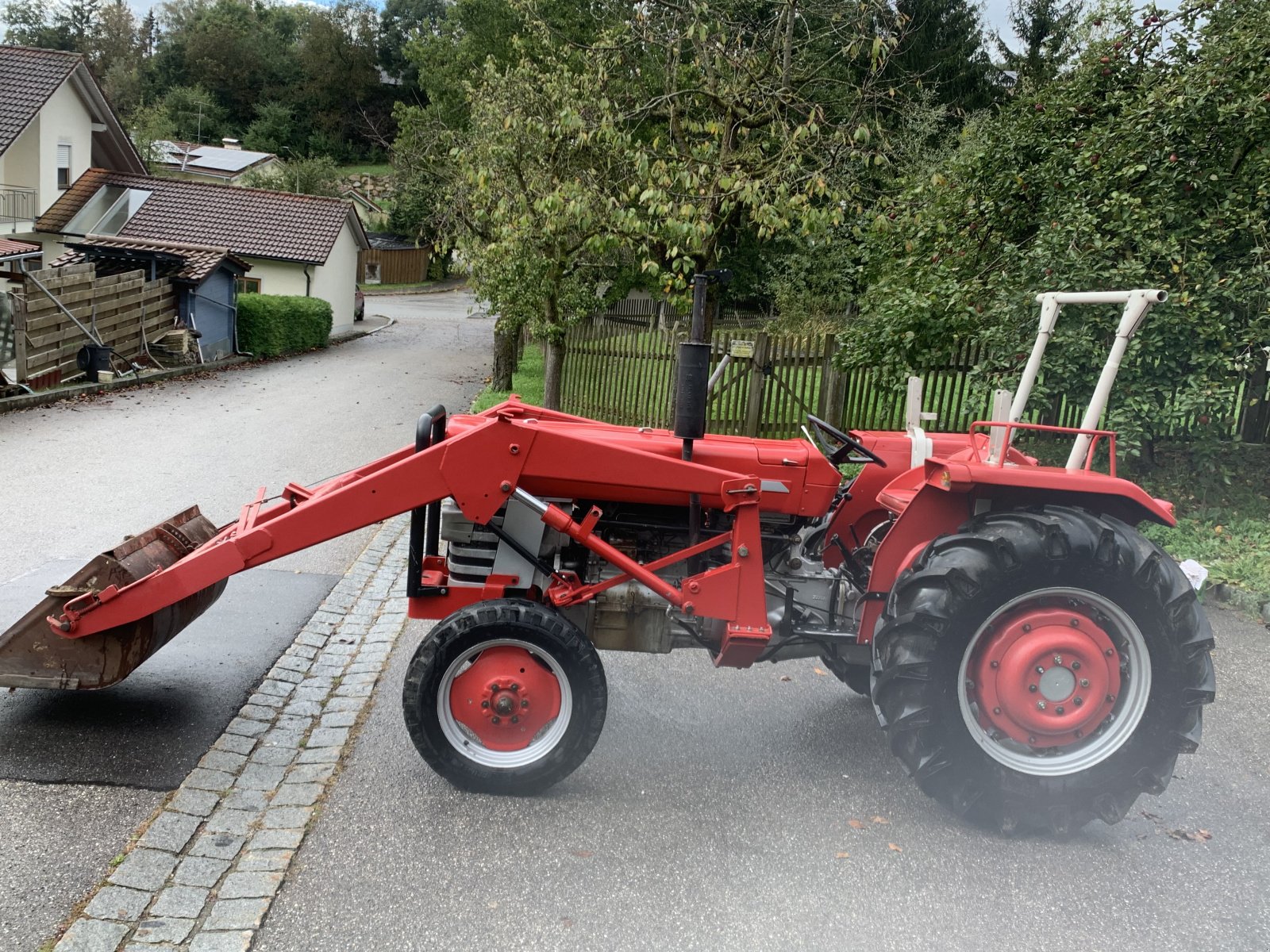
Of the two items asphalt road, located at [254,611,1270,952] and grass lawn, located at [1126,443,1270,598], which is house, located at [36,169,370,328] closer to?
grass lawn, located at [1126,443,1270,598]

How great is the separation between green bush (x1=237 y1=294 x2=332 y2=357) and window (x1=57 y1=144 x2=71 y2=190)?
31.9 ft

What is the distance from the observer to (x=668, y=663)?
569 centimetres

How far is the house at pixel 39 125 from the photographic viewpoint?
2650 cm

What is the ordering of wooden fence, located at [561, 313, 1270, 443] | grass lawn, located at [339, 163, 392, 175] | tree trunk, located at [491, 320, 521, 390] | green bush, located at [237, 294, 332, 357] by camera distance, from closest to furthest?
wooden fence, located at [561, 313, 1270, 443] → tree trunk, located at [491, 320, 521, 390] → green bush, located at [237, 294, 332, 357] → grass lawn, located at [339, 163, 392, 175]

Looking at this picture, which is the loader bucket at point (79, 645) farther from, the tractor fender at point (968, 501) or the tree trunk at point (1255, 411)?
the tree trunk at point (1255, 411)

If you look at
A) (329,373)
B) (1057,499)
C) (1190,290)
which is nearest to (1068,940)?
(1057,499)

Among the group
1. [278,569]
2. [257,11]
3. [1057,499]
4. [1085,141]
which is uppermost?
[257,11]

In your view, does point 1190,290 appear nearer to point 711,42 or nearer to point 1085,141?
point 1085,141

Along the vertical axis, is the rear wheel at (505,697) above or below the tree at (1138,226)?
below

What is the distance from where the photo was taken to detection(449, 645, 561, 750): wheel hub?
4.03m

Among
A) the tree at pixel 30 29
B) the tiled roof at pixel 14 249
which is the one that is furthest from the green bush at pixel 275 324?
the tree at pixel 30 29

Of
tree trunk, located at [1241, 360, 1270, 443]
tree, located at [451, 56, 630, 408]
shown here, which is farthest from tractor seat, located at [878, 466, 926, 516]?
tree trunk, located at [1241, 360, 1270, 443]

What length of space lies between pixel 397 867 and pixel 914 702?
1968 millimetres

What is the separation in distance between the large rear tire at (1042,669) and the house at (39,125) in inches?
1131
